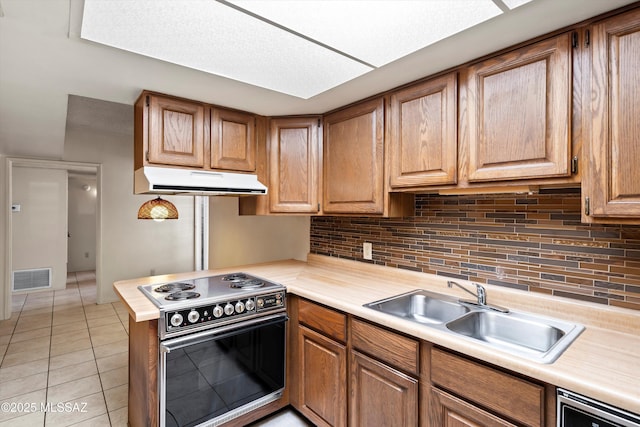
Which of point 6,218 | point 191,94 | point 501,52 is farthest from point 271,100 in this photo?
point 6,218

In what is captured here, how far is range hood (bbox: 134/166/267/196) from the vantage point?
6.14 ft

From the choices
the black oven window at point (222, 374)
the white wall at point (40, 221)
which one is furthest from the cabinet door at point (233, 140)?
the white wall at point (40, 221)

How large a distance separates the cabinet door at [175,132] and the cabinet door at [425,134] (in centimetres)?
126

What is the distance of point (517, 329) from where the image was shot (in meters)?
1.52

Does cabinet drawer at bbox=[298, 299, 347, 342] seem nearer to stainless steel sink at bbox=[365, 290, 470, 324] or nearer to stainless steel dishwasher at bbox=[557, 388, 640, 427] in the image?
stainless steel sink at bbox=[365, 290, 470, 324]

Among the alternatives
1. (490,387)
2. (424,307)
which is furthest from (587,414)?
(424,307)

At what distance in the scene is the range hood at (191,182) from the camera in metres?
1.87

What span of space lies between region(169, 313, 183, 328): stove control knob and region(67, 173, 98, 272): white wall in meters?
6.58

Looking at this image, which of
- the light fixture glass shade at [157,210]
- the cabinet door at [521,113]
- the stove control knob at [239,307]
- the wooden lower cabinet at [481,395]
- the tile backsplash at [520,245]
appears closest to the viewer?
the wooden lower cabinet at [481,395]

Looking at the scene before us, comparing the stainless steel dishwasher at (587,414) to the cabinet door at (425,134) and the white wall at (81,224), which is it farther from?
the white wall at (81,224)

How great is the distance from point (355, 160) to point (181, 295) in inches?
54.0

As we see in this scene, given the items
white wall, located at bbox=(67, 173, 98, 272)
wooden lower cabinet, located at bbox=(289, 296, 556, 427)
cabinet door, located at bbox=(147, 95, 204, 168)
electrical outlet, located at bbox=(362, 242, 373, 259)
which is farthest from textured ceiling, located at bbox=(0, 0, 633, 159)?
white wall, located at bbox=(67, 173, 98, 272)

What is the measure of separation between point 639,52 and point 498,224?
3.00 ft

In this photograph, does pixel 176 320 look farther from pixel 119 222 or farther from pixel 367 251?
pixel 119 222
